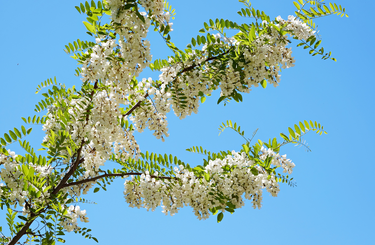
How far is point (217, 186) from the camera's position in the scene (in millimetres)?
3467

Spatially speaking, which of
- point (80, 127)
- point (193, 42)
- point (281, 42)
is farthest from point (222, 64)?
point (80, 127)

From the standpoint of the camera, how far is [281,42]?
362 centimetres

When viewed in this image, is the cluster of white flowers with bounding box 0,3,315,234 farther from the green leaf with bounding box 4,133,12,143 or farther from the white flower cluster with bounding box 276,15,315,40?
the green leaf with bounding box 4,133,12,143

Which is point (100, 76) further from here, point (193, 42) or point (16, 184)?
point (16, 184)

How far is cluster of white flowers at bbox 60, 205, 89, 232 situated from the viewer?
405cm

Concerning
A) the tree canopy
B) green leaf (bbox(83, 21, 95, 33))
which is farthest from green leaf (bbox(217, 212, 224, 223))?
green leaf (bbox(83, 21, 95, 33))

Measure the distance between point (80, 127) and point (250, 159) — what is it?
197 centimetres

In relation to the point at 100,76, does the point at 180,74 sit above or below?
above

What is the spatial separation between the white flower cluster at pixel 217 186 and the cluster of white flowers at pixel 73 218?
3.64 feet

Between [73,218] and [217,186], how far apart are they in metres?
2.02

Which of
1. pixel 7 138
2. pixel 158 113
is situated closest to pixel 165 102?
pixel 158 113

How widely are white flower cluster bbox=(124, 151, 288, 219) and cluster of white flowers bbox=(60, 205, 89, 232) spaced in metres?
1.11

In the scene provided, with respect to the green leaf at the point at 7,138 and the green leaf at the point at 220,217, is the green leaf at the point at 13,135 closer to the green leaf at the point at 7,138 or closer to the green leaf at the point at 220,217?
the green leaf at the point at 7,138

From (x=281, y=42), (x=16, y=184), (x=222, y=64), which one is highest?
(x=281, y=42)
